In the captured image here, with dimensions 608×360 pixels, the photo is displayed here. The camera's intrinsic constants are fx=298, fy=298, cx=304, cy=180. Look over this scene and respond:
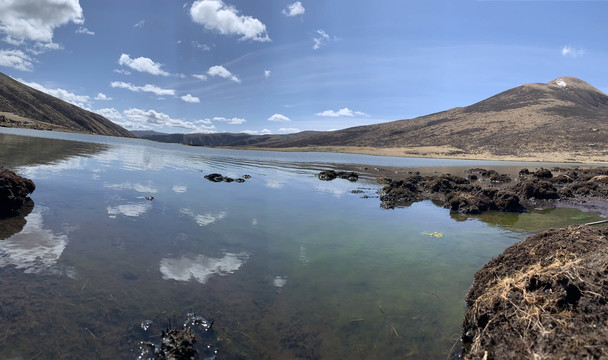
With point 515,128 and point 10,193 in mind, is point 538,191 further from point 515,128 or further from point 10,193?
point 515,128

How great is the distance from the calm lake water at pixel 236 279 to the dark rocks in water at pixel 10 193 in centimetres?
79

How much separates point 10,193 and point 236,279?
10467mm

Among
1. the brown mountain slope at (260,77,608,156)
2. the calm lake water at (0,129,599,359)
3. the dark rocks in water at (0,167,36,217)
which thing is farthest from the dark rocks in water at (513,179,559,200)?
the brown mountain slope at (260,77,608,156)

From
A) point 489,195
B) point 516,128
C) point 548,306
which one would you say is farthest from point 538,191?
point 516,128

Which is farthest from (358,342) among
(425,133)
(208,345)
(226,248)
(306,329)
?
(425,133)

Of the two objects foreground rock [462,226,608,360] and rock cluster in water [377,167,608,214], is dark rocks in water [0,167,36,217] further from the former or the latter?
rock cluster in water [377,167,608,214]

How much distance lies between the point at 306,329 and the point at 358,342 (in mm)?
981

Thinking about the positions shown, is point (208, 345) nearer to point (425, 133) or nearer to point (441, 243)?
point (441, 243)

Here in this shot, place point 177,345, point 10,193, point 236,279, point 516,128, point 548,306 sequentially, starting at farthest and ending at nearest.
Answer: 1. point 516,128
2. point 10,193
3. point 236,279
4. point 177,345
5. point 548,306

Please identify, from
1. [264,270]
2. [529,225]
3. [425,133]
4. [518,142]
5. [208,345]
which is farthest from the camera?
[425,133]

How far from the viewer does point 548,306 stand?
448 centimetres

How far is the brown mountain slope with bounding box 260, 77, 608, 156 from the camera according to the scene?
103438 mm

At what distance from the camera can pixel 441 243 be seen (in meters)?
11.4

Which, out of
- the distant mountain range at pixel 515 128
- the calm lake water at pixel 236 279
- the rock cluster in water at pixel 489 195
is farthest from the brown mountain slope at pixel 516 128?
the calm lake water at pixel 236 279
